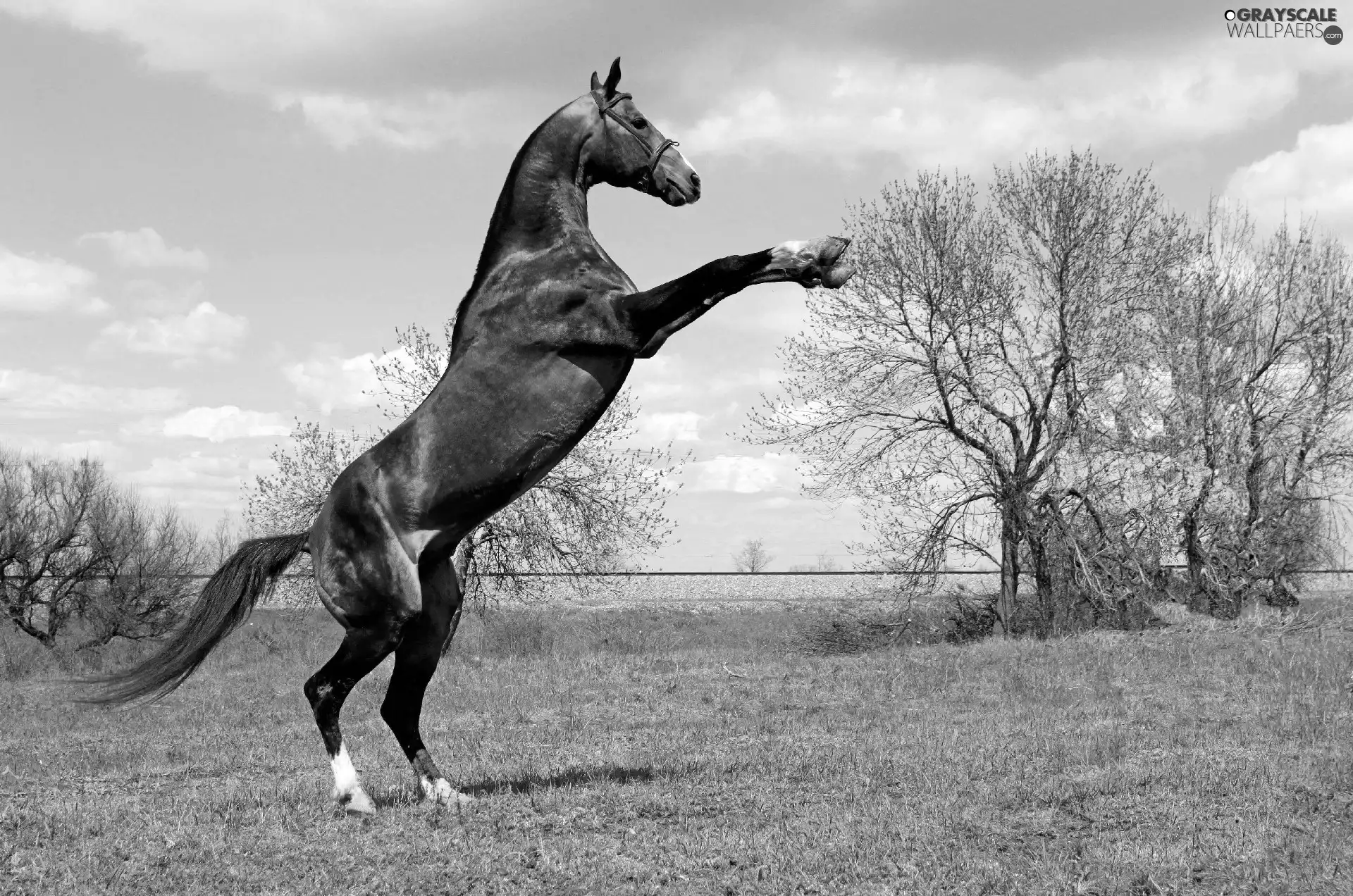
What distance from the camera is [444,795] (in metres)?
7.66

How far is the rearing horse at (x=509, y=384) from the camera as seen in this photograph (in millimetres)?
6805

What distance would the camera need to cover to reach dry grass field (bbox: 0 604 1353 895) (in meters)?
6.02

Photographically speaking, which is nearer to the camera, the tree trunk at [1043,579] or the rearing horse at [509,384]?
the rearing horse at [509,384]

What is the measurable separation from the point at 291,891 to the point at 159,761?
24.0ft

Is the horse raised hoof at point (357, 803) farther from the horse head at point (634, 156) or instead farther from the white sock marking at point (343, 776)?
the horse head at point (634, 156)

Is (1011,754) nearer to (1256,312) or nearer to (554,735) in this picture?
(554,735)

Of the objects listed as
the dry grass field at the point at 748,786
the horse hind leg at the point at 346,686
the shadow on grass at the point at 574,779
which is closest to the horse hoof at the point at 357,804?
the horse hind leg at the point at 346,686

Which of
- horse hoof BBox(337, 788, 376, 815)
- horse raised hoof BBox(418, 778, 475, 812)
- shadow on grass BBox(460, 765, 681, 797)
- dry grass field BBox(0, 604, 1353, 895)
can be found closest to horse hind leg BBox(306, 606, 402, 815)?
horse hoof BBox(337, 788, 376, 815)

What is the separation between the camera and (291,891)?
19.1 feet

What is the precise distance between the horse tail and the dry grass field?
35.2 inches

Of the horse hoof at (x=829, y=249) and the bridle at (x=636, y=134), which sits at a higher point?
the bridle at (x=636, y=134)

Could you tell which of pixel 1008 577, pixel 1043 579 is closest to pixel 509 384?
pixel 1043 579

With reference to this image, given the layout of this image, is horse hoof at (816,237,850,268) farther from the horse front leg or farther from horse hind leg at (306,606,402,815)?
horse hind leg at (306,606,402,815)

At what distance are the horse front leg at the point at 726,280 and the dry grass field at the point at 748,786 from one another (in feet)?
9.63
